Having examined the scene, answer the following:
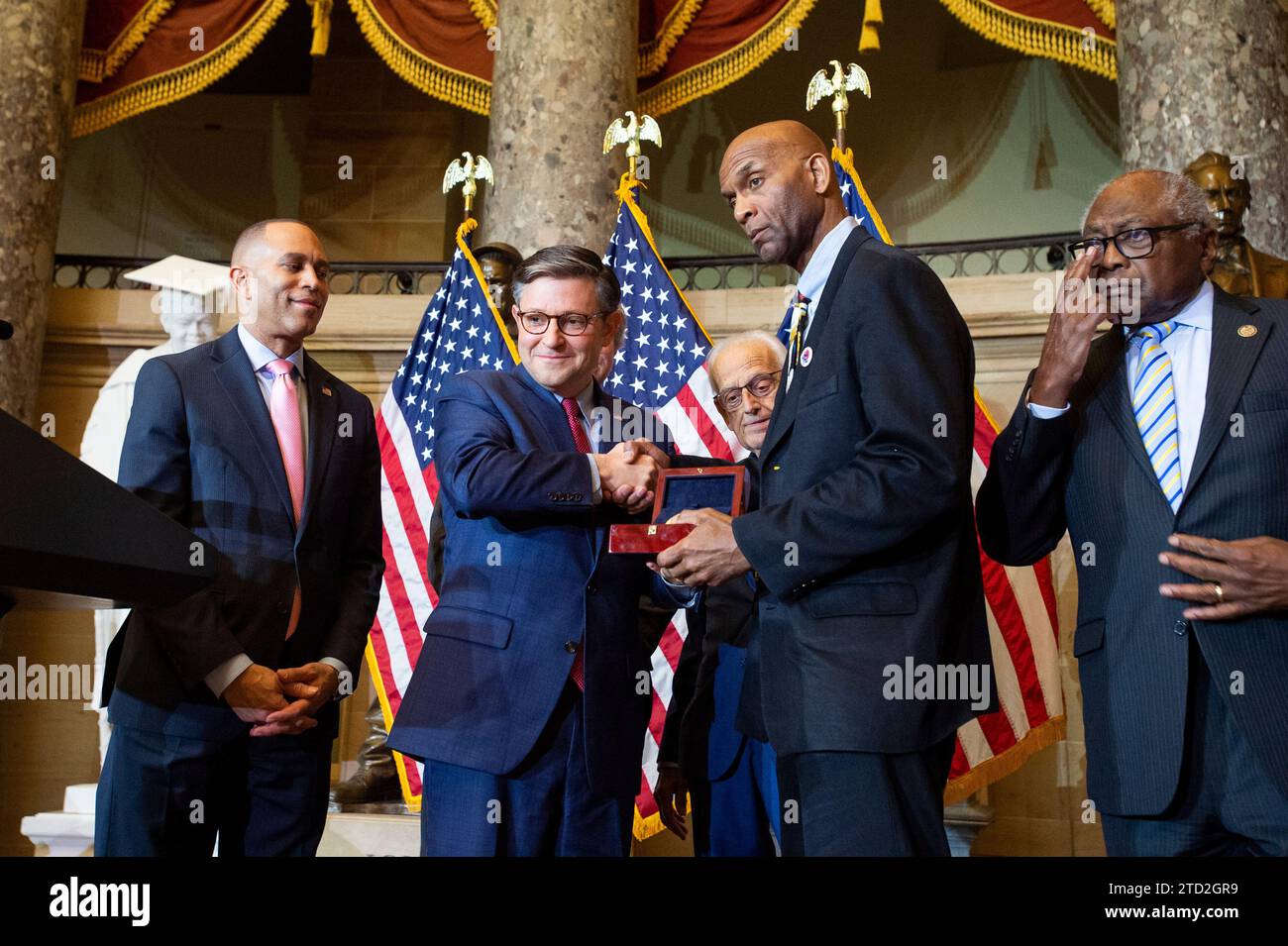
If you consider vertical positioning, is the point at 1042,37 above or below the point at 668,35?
below

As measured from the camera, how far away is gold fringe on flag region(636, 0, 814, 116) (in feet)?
22.9

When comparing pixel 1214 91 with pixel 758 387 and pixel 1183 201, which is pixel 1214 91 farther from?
pixel 1183 201

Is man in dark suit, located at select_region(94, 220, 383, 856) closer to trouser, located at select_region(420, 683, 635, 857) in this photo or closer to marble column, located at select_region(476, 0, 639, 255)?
trouser, located at select_region(420, 683, 635, 857)

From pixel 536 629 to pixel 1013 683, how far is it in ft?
8.88

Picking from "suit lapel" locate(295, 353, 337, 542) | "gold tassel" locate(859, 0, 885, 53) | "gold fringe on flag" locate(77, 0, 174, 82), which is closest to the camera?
"suit lapel" locate(295, 353, 337, 542)

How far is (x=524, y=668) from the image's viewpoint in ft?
8.03

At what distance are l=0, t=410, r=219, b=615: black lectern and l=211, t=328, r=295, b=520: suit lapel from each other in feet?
2.38

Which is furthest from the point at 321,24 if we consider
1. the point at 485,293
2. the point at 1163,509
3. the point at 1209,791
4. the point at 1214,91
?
the point at 1209,791

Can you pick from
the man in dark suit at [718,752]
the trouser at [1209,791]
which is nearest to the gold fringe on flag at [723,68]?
the man in dark suit at [718,752]

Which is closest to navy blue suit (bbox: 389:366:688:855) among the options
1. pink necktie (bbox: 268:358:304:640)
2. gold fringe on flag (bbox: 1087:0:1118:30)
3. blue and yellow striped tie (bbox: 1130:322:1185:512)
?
pink necktie (bbox: 268:358:304:640)

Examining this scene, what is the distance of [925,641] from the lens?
2045 mm

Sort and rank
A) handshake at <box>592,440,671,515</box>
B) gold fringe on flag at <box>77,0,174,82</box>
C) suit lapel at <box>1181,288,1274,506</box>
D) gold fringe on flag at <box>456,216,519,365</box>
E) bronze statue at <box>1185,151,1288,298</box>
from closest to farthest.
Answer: suit lapel at <box>1181,288,1274,506</box> < handshake at <box>592,440,671,515</box> < bronze statue at <box>1185,151,1288,298</box> < gold fringe on flag at <box>456,216,519,365</box> < gold fringe on flag at <box>77,0,174,82</box>

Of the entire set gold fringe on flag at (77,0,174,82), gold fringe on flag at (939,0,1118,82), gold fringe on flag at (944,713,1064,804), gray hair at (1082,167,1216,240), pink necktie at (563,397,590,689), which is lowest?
gold fringe on flag at (944,713,1064,804)
